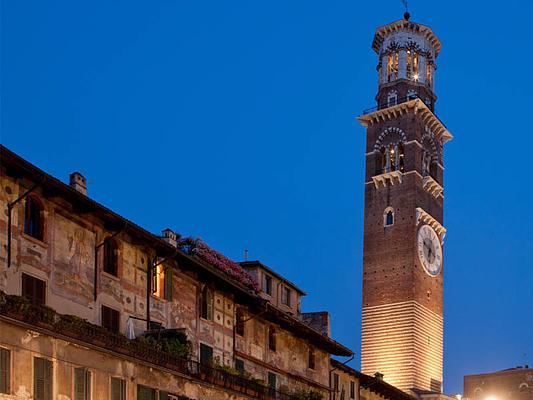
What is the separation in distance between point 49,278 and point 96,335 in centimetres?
209

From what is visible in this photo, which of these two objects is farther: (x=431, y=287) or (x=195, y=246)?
(x=431, y=287)

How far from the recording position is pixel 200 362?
32875 millimetres

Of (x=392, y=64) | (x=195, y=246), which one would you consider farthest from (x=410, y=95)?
(x=195, y=246)

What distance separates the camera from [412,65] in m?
90.6

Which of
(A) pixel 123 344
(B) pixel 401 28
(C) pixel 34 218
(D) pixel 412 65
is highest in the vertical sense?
(B) pixel 401 28

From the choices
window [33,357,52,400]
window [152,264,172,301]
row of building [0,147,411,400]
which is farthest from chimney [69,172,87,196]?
window [33,357,52,400]

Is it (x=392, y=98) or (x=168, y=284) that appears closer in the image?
(x=168, y=284)

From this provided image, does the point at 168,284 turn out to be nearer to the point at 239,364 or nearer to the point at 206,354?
the point at 206,354

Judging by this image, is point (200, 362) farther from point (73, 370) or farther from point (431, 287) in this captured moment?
point (431, 287)

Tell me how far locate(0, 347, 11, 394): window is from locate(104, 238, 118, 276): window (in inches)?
281

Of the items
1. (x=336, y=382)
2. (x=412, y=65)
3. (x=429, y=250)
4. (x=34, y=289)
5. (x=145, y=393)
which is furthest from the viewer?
(x=412, y=65)

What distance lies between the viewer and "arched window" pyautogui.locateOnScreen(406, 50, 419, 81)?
90306 millimetres

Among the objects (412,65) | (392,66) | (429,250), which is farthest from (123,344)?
(392,66)

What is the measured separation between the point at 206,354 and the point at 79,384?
10.3 meters
